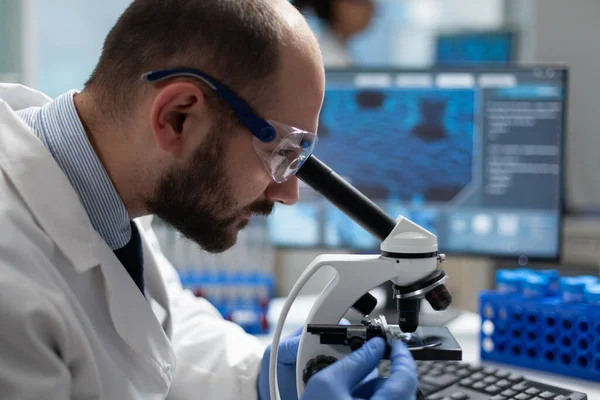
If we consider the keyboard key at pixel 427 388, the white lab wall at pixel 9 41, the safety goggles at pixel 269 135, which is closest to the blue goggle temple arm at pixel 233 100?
the safety goggles at pixel 269 135

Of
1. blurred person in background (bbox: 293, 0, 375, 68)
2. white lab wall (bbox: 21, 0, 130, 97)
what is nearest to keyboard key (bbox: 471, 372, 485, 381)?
blurred person in background (bbox: 293, 0, 375, 68)

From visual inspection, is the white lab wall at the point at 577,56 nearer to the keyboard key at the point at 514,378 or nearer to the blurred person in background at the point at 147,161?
the keyboard key at the point at 514,378

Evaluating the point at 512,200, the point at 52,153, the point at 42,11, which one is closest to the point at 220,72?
the point at 52,153

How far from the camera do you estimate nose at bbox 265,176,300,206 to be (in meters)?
1.04

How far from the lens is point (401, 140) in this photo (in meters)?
1.49

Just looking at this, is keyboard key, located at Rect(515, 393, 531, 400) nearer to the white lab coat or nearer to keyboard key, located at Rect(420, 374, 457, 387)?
keyboard key, located at Rect(420, 374, 457, 387)

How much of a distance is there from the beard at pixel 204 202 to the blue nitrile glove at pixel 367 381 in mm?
326

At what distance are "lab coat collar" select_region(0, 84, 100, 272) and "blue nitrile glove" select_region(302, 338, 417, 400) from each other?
0.38m

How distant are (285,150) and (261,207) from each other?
0.48 feet

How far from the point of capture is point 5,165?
85cm

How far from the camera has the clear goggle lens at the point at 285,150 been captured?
0.93 metres

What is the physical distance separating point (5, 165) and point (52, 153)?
87 millimetres

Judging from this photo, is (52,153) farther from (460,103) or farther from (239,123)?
(460,103)

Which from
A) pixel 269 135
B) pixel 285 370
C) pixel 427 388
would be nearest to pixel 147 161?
pixel 269 135
